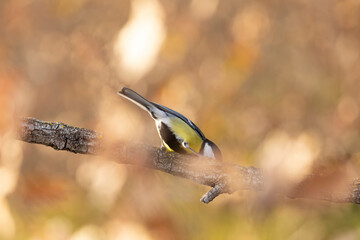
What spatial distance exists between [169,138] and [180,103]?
1246 millimetres

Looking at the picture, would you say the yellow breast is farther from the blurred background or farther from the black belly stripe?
the blurred background

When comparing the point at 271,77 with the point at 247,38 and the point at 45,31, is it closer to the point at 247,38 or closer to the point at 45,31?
the point at 247,38

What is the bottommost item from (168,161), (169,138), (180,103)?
(168,161)

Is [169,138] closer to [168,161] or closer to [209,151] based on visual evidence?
[209,151]

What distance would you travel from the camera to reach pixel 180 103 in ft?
12.1

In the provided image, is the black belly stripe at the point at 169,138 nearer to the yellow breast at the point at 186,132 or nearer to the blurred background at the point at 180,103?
the yellow breast at the point at 186,132

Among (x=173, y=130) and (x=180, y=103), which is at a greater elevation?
(x=180, y=103)

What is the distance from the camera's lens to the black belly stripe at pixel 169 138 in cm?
246

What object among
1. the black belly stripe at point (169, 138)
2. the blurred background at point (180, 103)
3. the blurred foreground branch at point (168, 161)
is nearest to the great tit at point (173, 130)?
the black belly stripe at point (169, 138)

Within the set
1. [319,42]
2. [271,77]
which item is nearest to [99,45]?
[319,42]

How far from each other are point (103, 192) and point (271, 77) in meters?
3.74

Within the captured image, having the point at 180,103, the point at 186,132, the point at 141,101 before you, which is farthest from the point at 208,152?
the point at 180,103

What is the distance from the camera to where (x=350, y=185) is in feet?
6.49

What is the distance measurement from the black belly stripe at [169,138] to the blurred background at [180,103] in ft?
0.59
